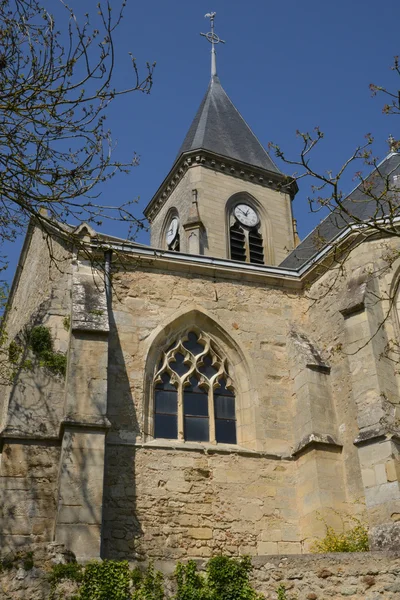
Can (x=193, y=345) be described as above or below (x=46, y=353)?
above

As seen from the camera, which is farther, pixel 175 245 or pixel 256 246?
pixel 175 245

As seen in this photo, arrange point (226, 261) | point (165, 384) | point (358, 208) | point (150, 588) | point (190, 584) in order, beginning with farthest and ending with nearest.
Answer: point (358, 208)
point (226, 261)
point (165, 384)
point (190, 584)
point (150, 588)

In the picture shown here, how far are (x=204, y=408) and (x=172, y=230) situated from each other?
12.1 m

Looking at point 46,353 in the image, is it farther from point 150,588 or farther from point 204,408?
point 150,588

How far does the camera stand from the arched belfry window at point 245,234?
21.4 metres

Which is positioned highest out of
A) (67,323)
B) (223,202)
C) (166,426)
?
(223,202)

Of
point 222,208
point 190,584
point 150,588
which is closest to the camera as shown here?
point 150,588

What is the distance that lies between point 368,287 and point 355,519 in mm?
3411

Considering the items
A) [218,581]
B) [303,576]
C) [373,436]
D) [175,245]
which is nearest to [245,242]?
[175,245]

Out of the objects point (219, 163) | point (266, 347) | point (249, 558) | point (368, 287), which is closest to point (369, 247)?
point (368, 287)

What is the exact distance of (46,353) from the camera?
10.7m

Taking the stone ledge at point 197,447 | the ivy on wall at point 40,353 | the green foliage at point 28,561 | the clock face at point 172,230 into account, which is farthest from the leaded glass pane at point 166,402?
the clock face at point 172,230

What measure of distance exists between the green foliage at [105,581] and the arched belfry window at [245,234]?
1377 cm

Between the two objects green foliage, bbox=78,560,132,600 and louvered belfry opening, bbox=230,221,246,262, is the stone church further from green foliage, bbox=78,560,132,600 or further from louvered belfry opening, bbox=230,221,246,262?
louvered belfry opening, bbox=230,221,246,262
